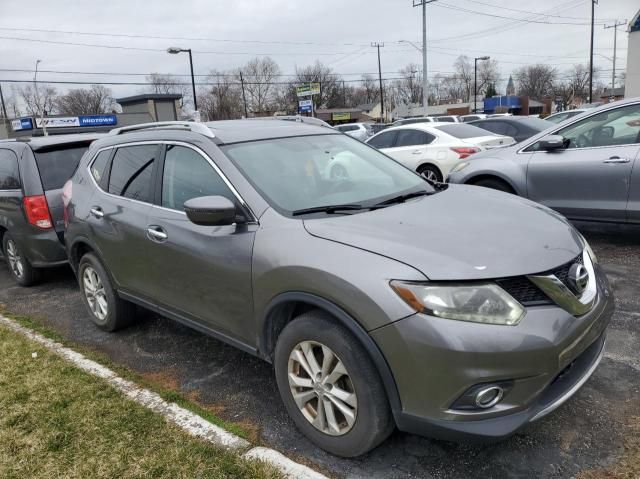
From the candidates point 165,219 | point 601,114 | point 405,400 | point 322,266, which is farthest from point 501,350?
point 601,114

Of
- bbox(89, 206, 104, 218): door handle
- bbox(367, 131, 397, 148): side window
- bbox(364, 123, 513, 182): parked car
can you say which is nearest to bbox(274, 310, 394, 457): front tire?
bbox(89, 206, 104, 218): door handle

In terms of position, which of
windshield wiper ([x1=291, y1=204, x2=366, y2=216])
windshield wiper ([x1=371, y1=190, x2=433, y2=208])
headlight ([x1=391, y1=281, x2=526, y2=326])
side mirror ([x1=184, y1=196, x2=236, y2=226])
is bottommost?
headlight ([x1=391, y1=281, x2=526, y2=326])

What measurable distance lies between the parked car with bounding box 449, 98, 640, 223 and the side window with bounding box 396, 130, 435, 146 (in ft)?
12.6

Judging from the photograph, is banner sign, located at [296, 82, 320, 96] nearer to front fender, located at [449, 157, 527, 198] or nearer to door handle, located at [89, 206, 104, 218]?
front fender, located at [449, 157, 527, 198]

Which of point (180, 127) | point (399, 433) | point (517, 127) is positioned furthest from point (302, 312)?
point (517, 127)

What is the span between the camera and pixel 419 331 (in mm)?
2197

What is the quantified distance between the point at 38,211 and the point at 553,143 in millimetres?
Answer: 5763

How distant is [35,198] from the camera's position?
5.60 m

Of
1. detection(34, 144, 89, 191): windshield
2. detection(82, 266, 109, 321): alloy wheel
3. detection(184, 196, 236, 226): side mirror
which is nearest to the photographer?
detection(184, 196, 236, 226): side mirror

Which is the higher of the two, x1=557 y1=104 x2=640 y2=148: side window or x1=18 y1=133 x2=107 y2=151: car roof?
x1=18 y1=133 x2=107 y2=151: car roof

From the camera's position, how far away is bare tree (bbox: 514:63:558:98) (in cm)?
10100

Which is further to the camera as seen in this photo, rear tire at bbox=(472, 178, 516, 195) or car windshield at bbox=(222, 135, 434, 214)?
rear tire at bbox=(472, 178, 516, 195)

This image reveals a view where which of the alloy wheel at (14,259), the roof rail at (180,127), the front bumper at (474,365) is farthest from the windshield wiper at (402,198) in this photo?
the alloy wheel at (14,259)

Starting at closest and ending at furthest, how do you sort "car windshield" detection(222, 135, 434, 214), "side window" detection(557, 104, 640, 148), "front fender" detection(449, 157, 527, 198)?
"car windshield" detection(222, 135, 434, 214)
"side window" detection(557, 104, 640, 148)
"front fender" detection(449, 157, 527, 198)
